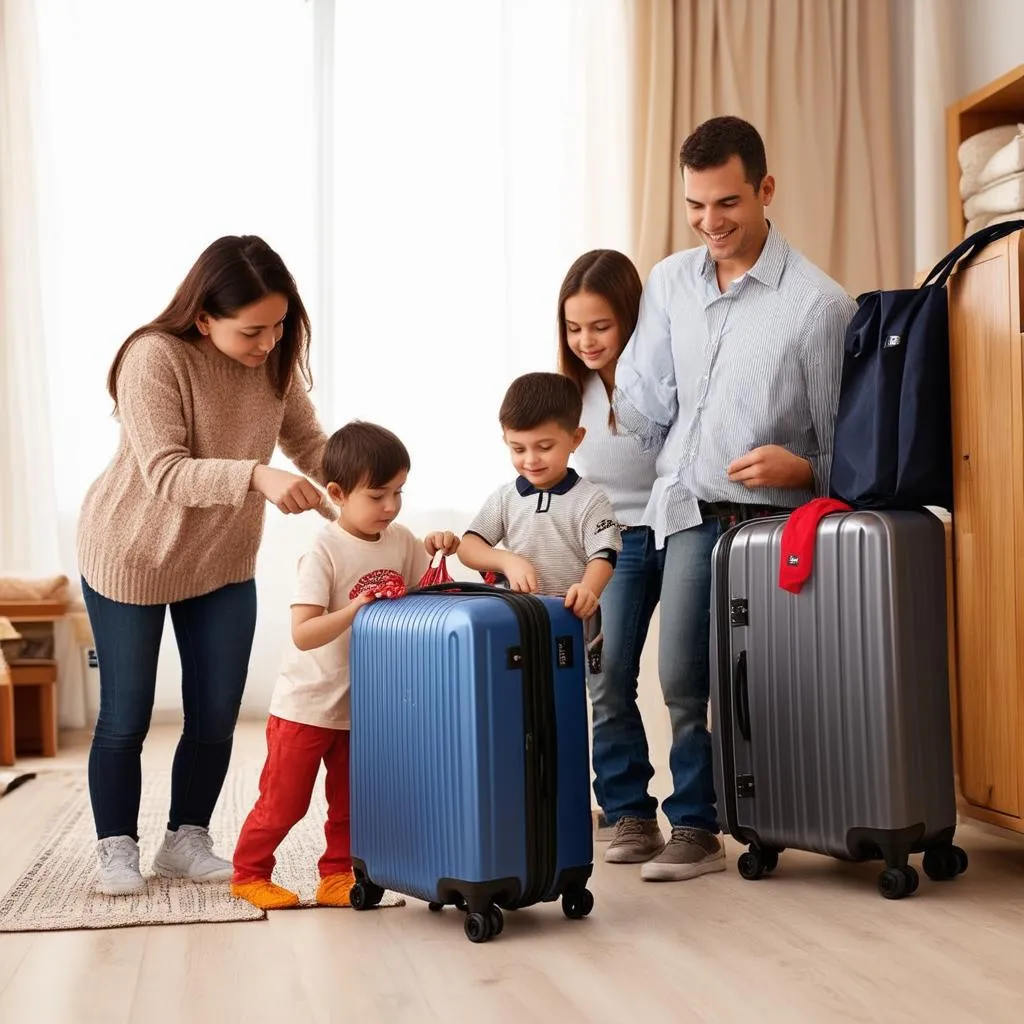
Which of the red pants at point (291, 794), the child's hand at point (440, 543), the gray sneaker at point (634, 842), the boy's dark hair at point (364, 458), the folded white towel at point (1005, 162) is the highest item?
the folded white towel at point (1005, 162)

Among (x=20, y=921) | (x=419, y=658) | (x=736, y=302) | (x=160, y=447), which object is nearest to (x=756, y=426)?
(x=736, y=302)

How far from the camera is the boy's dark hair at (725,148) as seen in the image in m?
2.21

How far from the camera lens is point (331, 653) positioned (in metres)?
2.10

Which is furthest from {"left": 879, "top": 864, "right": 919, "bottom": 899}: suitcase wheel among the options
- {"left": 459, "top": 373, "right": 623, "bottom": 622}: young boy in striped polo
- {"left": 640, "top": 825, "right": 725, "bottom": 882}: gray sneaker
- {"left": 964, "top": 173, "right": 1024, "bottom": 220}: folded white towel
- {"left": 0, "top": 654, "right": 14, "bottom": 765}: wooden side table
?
{"left": 0, "top": 654, "right": 14, "bottom": 765}: wooden side table

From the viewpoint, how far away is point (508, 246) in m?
4.38

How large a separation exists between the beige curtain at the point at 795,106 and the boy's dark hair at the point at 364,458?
2277 millimetres

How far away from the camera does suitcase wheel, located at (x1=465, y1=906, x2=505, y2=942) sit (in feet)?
5.97

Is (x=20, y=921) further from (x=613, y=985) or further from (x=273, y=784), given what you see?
(x=613, y=985)

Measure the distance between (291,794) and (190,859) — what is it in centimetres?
29

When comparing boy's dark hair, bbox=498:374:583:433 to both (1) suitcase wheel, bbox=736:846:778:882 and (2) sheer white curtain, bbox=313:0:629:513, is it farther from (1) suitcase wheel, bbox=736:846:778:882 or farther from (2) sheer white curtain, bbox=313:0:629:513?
(2) sheer white curtain, bbox=313:0:629:513

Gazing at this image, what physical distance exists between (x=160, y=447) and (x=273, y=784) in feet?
1.80

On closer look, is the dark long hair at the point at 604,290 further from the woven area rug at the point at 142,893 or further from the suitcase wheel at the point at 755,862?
the woven area rug at the point at 142,893

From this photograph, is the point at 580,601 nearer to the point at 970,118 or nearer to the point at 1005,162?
the point at 1005,162

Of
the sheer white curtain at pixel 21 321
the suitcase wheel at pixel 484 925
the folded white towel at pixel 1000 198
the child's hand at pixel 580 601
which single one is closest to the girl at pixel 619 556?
the child's hand at pixel 580 601
